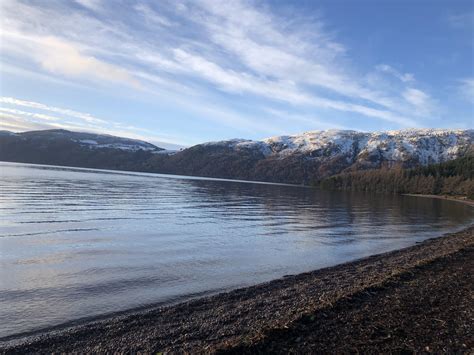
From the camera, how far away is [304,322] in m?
15.6

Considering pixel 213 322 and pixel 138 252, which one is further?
pixel 138 252

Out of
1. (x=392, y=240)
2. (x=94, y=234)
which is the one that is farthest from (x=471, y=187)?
(x=94, y=234)

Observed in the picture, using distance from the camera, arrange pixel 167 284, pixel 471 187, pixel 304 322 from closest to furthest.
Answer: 1. pixel 304 322
2. pixel 167 284
3. pixel 471 187

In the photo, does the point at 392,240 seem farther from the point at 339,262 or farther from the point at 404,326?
the point at 404,326

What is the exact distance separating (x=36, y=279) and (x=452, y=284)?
2506 centimetres

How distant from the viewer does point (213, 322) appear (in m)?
17.0

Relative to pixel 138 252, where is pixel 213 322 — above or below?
above

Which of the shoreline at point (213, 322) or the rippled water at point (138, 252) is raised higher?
the shoreline at point (213, 322)

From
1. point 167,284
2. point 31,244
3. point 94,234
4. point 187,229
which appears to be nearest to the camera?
point 167,284

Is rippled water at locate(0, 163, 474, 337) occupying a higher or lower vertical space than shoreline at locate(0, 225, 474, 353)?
lower

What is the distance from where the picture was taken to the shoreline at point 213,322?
14.3m

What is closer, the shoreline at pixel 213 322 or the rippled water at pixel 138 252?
the shoreline at pixel 213 322

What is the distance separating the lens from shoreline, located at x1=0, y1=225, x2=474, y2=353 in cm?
1434

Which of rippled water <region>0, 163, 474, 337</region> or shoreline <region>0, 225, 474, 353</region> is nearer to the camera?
shoreline <region>0, 225, 474, 353</region>
